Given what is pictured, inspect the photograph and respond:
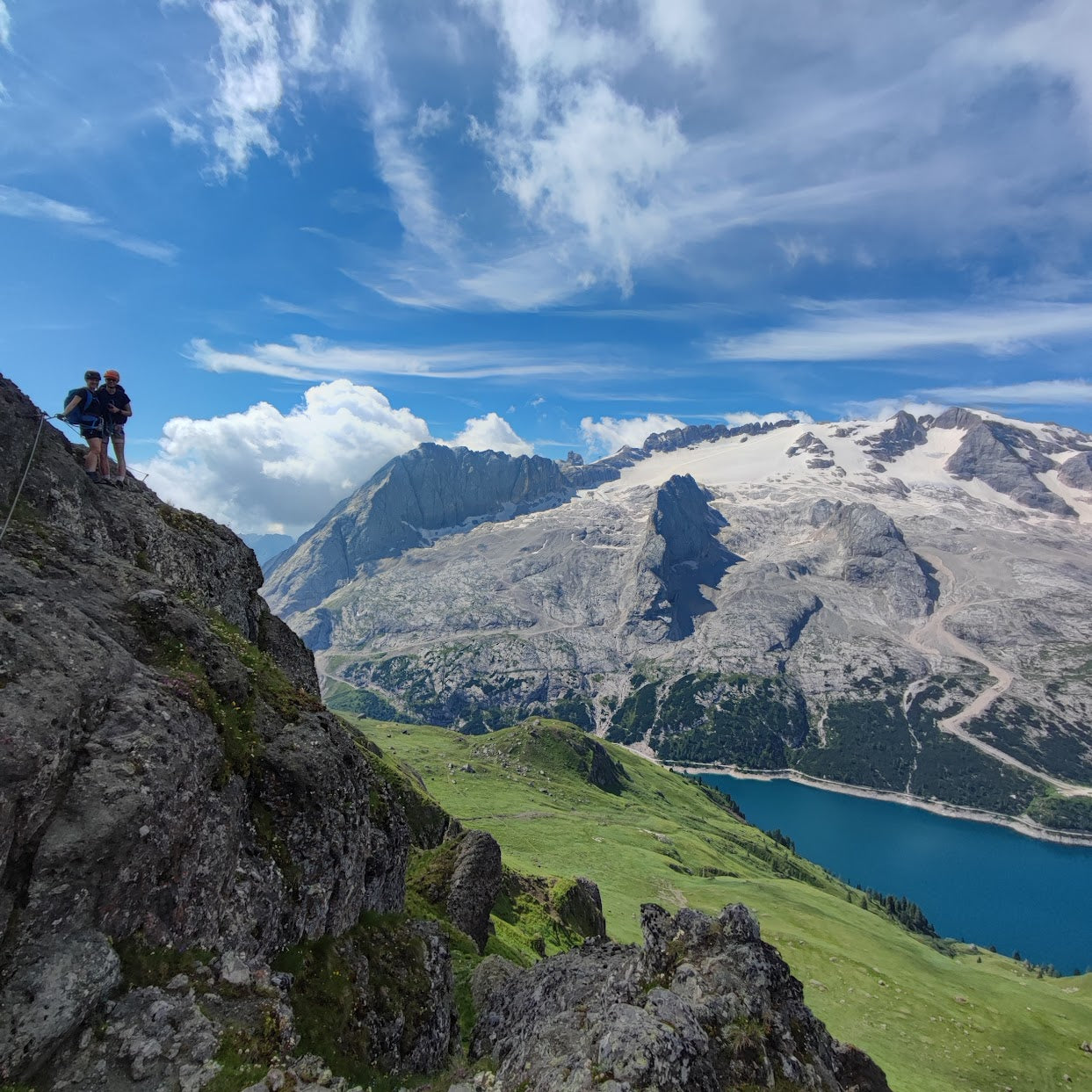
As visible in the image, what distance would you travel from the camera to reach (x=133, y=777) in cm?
1561

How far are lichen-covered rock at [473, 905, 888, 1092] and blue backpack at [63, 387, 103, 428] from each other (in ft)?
101

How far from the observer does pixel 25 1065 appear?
11.5 meters

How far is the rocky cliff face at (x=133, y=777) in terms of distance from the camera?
510 inches

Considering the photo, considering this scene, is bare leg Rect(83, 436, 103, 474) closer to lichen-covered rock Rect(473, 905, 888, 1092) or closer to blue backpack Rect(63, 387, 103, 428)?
blue backpack Rect(63, 387, 103, 428)

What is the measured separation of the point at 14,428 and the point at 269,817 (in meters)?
17.4

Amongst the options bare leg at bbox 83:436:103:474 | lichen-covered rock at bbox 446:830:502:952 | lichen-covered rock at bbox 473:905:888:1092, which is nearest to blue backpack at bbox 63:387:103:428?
bare leg at bbox 83:436:103:474

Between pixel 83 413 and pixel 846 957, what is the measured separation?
106767 millimetres

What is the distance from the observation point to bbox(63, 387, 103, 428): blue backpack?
24.7 meters

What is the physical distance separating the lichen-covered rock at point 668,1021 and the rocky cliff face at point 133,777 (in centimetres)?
844

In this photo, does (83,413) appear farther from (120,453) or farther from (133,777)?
(133,777)

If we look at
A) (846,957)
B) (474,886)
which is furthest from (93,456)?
(846,957)

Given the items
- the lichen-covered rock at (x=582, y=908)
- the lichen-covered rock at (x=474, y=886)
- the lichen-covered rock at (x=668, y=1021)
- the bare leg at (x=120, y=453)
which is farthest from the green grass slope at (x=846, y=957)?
the bare leg at (x=120, y=453)

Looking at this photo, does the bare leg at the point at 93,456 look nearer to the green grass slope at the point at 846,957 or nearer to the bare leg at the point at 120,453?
the bare leg at the point at 120,453

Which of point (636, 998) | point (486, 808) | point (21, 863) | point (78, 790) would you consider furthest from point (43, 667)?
point (486, 808)
